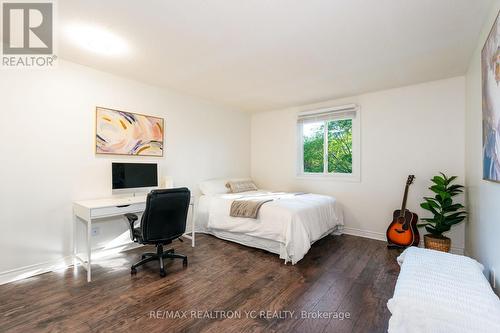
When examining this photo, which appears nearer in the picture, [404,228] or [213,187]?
[404,228]

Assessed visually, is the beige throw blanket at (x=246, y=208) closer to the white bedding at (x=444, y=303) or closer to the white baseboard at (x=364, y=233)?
the white baseboard at (x=364, y=233)

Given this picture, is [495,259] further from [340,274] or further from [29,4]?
[29,4]

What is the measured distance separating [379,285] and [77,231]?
341 cm

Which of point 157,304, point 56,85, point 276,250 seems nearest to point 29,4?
point 56,85

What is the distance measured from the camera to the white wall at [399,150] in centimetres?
330

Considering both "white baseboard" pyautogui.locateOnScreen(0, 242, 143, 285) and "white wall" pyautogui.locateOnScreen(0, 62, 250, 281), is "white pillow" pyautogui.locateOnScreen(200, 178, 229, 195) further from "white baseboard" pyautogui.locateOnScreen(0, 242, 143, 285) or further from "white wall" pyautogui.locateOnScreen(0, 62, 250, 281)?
"white baseboard" pyautogui.locateOnScreen(0, 242, 143, 285)

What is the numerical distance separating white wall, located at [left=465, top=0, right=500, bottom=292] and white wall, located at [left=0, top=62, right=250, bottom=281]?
12.4ft

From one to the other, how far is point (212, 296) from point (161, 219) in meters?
0.96

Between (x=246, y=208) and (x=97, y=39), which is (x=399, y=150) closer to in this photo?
(x=246, y=208)

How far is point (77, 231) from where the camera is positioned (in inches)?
114

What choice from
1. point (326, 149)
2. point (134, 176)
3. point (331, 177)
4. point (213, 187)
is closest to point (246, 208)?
point (213, 187)

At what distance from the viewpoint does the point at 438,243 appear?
2.96 metres

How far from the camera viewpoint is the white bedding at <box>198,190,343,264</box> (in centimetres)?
291

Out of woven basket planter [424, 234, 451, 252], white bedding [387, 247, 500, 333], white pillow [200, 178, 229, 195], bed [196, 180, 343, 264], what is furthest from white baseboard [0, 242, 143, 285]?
woven basket planter [424, 234, 451, 252]
